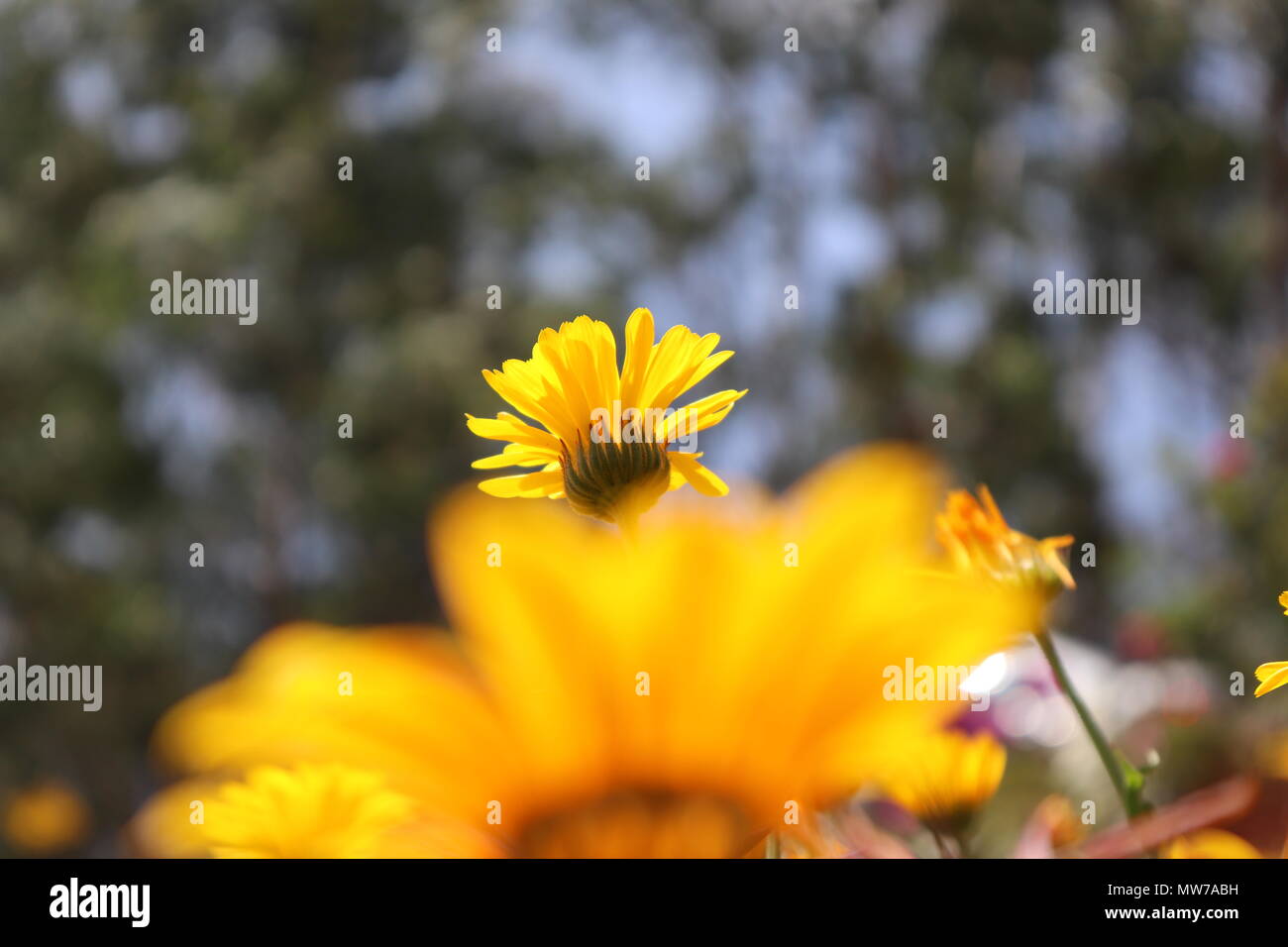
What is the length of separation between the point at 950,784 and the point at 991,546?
2.8 inches

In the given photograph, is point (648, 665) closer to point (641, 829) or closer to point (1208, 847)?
point (641, 829)

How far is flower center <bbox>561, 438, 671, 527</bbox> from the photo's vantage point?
235 mm

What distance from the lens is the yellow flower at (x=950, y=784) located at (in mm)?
254

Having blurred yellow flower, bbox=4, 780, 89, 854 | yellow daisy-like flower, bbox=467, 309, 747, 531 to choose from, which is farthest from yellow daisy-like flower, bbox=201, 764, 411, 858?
blurred yellow flower, bbox=4, 780, 89, 854

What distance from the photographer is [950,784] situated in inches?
10.6

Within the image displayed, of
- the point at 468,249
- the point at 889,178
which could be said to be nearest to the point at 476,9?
the point at 468,249

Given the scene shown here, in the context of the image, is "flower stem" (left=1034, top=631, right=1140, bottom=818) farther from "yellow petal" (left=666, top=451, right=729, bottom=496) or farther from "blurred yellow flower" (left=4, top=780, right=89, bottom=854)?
"blurred yellow flower" (left=4, top=780, right=89, bottom=854)

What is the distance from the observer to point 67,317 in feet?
18.2

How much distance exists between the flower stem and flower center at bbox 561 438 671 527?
0.26 feet

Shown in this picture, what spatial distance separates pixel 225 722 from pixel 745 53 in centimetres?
633

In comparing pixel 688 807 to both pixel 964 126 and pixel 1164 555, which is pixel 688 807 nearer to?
pixel 1164 555

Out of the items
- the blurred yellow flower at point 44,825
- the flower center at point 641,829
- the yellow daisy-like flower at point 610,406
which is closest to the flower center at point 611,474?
the yellow daisy-like flower at point 610,406

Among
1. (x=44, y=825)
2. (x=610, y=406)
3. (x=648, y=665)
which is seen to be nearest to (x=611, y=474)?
(x=610, y=406)

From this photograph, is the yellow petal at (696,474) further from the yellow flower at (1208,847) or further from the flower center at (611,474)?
the yellow flower at (1208,847)
